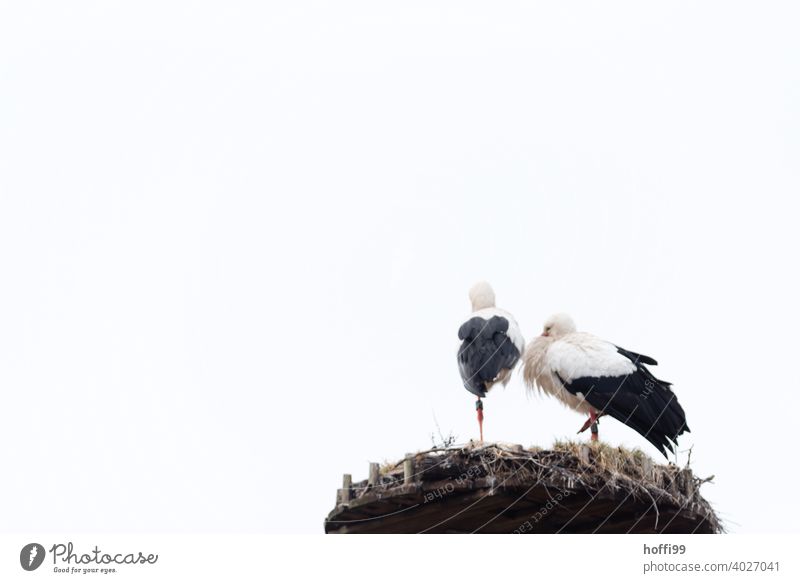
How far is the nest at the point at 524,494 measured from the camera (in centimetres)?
947

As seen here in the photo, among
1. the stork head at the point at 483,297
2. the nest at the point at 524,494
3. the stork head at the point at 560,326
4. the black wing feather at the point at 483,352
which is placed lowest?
the nest at the point at 524,494

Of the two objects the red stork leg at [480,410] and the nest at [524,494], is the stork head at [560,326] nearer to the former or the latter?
the red stork leg at [480,410]

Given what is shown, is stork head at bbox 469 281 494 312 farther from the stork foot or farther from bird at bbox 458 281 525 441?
the stork foot

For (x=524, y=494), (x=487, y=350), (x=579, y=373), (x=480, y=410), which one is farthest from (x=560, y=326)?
(x=524, y=494)

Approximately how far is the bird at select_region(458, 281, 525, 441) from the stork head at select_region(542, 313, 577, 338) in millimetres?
353

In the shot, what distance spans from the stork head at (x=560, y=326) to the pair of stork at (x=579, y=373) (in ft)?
0.34

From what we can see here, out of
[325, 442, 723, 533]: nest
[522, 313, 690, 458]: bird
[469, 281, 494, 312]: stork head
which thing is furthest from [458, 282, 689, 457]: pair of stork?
[325, 442, 723, 533]: nest

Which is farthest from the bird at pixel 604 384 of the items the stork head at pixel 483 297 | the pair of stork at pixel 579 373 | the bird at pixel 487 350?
the stork head at pixel 483 297

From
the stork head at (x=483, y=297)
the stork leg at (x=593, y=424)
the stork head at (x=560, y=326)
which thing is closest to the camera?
the stork leg at (x=593, y=424)

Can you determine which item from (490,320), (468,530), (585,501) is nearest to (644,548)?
(585,501)

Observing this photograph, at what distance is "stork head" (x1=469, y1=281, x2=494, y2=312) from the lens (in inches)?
495

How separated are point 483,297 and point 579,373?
1304 millimetres

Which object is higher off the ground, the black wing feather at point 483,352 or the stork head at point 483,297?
the stork head at point 483,297

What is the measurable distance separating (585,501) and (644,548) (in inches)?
20.2
